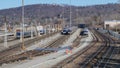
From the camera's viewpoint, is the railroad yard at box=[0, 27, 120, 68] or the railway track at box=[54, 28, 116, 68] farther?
the railroad yard at box=[0, 27, 120, 68]

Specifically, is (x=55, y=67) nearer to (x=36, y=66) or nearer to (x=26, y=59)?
(x=36, y=66)

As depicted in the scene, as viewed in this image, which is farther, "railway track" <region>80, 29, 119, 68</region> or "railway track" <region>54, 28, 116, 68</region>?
"railway track" <region>54, 28, 116, 68</region>

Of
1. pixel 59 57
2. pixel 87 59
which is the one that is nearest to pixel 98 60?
pixel 87 59

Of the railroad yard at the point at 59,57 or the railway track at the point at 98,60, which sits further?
the railroad yard at the point at 59,57

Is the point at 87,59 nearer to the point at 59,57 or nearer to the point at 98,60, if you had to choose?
the point at 98,60

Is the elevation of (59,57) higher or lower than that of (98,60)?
lower

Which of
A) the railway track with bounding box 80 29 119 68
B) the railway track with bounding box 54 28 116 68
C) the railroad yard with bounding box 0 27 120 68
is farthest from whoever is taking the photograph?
the railroad yard with bounding box 0 27 120 68

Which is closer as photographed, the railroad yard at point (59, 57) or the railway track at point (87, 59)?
the railway track at point (87, 59)

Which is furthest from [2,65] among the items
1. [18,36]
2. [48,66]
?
[18,36]

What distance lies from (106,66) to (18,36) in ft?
158

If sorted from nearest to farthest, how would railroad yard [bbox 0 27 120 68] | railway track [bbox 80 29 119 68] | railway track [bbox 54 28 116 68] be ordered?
railway track [bbox 80 29 119 68], railway track [bbox 54 28 116 68], railroad yard [bbox 0 27 120 68]

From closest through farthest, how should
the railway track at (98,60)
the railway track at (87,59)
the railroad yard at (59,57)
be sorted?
the railway track at (98,60), the railway track at (87,59), the railroad yard at (59,57)

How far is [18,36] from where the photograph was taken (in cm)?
7281

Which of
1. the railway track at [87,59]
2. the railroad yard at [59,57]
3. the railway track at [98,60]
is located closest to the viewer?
the railway track at [98,60]
